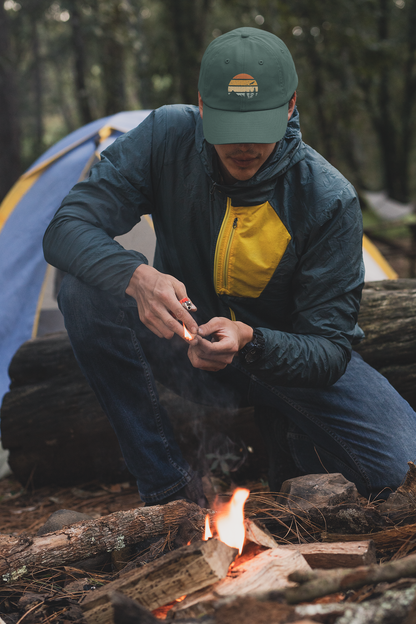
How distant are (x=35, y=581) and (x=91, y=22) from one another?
10.0m

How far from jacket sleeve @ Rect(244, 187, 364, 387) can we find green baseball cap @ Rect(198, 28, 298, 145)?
1.45 feet

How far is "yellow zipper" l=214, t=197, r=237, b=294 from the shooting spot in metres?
2.11

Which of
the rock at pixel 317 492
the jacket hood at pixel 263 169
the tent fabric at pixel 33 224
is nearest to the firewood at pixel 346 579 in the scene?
the rock at pixel 317 492

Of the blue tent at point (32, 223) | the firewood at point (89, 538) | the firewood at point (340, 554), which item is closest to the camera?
the firewood at point (340, 554)

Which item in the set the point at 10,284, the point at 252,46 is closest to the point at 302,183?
the point at 252,46

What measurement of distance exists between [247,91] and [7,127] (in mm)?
6975

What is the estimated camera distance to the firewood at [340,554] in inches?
60.3

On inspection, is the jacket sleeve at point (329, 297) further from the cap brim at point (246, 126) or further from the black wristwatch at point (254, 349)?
the cap brim at point (246, 126)

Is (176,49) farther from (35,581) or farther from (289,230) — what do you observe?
(35,581)

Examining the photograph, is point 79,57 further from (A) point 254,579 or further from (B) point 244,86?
(A) point 254,579

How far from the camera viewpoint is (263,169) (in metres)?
1.99

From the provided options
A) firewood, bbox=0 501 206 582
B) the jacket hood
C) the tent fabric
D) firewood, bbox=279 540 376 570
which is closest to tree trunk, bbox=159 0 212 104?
the tent fabric

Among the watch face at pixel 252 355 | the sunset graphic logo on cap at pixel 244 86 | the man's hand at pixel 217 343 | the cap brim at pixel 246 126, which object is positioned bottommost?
the watch face at pixel 252 355

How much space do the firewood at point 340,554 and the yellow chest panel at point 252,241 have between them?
1047 mm
